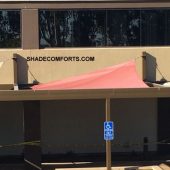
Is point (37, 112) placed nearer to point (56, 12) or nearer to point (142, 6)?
point (56, 12)

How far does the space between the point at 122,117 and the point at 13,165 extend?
16.8 feet

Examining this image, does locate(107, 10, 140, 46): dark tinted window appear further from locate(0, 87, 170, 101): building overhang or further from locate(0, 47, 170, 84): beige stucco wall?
locate(0, 87, 170, 101): building overhang

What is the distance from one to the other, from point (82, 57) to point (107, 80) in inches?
126

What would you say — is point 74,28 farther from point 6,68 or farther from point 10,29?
point 6,68

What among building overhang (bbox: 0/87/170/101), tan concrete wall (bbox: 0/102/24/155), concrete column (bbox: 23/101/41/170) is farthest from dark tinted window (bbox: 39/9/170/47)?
building overhang (bbox: 0/87/170/101)

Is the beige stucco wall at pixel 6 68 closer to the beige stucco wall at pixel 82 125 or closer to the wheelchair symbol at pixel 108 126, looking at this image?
the beige stucco wall at pixel 82 125

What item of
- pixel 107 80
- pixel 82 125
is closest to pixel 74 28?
pixel 82 125

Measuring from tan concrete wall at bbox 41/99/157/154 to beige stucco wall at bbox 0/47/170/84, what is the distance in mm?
1383

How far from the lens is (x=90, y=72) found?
2162cm

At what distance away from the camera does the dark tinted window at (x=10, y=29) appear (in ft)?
71.1

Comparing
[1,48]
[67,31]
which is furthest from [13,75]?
[67,31]

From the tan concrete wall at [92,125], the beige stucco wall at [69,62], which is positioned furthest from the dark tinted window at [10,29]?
the tan concrete wall at [92,125]

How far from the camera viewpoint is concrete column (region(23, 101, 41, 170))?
18.8 m

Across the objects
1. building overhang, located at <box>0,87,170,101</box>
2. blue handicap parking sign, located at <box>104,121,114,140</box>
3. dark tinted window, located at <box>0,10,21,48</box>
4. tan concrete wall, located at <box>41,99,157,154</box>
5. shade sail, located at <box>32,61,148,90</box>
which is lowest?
tan concrete wall, located at <box>41,99,157,154</box>
